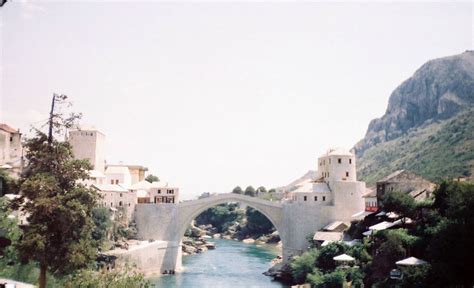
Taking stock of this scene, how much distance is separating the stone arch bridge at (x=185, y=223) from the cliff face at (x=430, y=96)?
63583 millimetres

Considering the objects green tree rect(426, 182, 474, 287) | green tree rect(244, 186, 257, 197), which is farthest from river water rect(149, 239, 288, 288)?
green tree rect(244, 186, 257, 197)

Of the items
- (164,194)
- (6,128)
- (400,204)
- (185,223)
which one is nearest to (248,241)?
(164,194)

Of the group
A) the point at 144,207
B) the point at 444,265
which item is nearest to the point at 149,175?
the point at 144,207

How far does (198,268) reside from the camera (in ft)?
144

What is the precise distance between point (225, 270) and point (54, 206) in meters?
26.9

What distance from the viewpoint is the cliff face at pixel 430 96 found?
328ft

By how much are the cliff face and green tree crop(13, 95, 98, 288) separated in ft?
292

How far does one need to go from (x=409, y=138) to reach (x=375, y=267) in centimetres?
7563

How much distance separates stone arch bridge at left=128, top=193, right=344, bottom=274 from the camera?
4144cm

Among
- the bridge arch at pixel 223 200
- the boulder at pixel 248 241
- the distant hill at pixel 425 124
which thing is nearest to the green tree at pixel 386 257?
the bridge arch at pixel 223 200

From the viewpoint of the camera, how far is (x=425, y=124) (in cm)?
10162

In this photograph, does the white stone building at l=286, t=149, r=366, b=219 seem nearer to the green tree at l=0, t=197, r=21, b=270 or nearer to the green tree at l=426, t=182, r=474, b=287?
the green tree at l=426, t=182, r=474, b=287

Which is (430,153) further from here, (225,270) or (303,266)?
(303,266)

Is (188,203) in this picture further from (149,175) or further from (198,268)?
(149,175)
